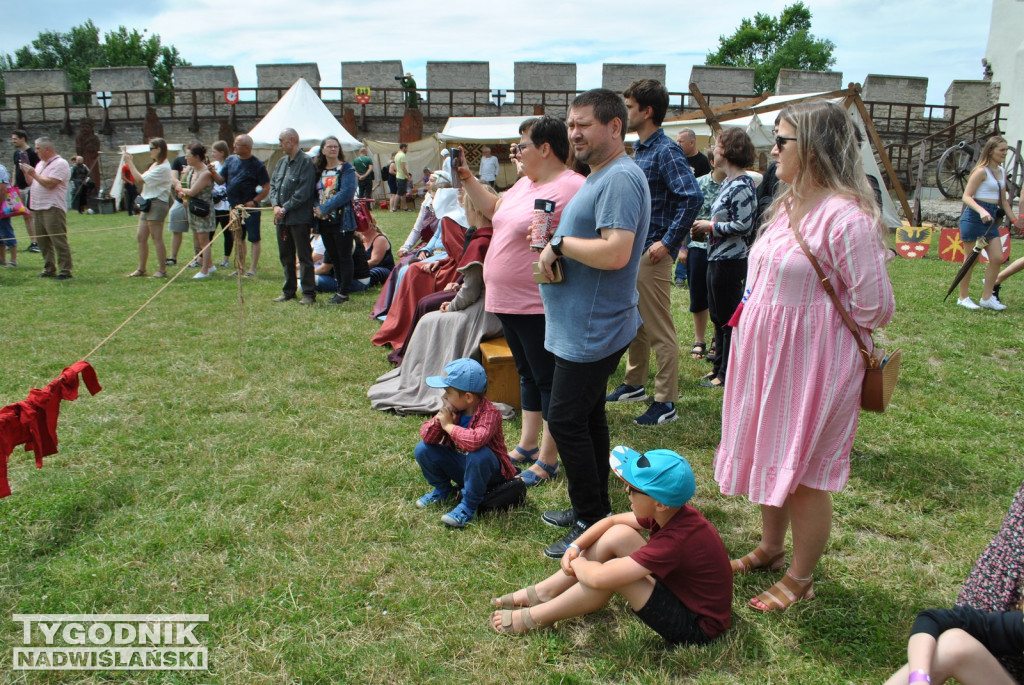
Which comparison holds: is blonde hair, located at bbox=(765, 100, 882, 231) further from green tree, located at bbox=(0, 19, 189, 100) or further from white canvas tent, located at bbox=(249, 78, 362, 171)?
green tree, located at bbox=(0, 19, 189, 100)

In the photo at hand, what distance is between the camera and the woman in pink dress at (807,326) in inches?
90.7

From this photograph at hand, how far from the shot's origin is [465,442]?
324 centimetres

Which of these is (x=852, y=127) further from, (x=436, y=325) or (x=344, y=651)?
(x=436, y=325)

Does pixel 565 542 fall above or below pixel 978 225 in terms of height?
below

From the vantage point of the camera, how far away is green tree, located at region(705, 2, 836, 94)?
6125 centimetres

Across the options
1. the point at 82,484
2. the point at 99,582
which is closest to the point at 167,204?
the point at 82,484

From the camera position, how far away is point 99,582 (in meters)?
2.81

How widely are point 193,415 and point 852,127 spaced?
417 centimetres

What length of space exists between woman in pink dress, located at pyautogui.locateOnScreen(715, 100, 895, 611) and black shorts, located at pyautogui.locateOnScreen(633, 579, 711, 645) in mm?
473

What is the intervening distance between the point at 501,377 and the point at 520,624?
2.48 m

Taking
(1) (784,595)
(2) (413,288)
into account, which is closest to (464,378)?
(1) (784,595)

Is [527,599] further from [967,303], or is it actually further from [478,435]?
[967,303]

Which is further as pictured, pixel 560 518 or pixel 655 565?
pixel 560 518

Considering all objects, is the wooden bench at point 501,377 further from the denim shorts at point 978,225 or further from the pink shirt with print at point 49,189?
the pink shirt with print at point 49,189
